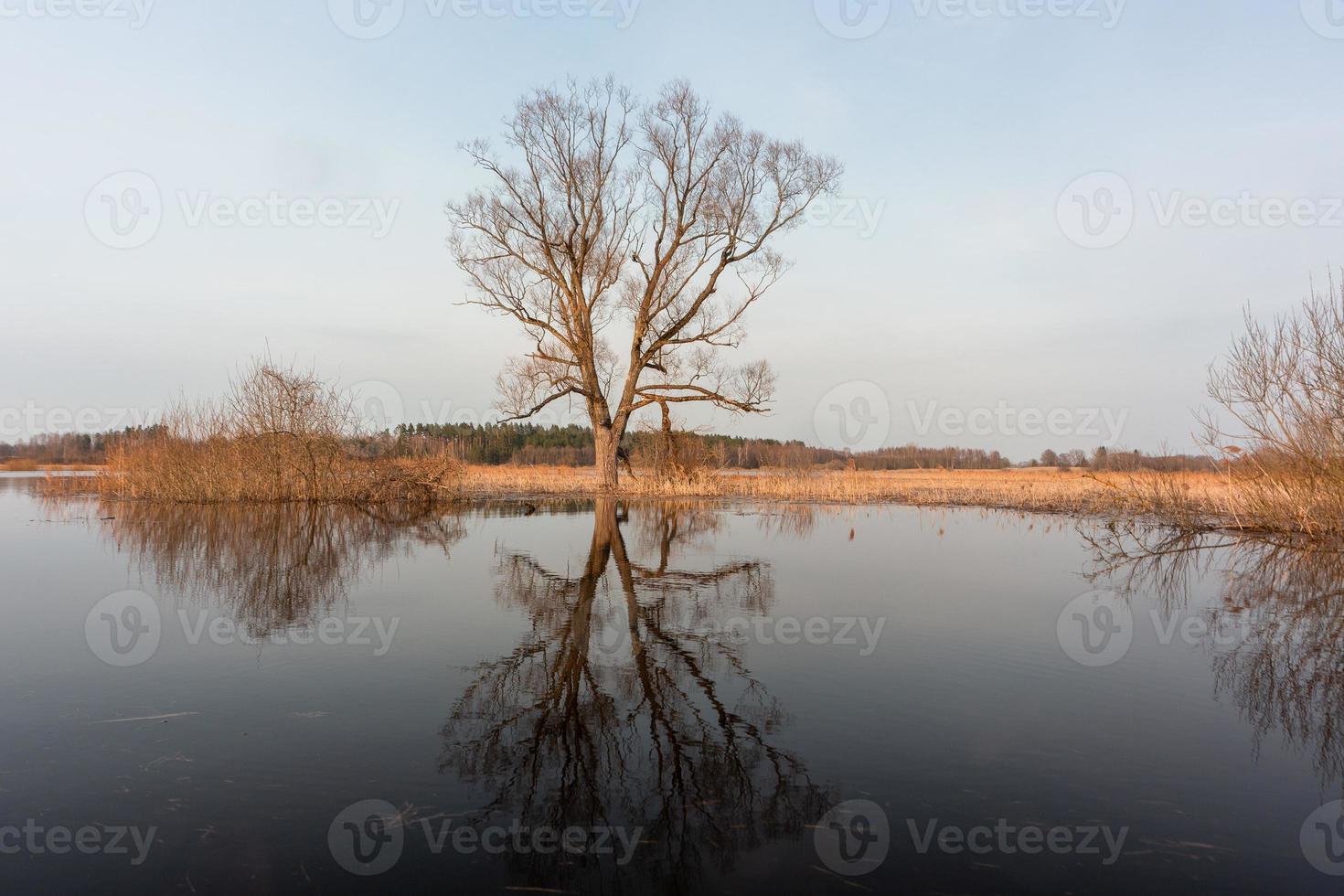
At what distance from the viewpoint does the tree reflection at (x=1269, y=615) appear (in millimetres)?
4746

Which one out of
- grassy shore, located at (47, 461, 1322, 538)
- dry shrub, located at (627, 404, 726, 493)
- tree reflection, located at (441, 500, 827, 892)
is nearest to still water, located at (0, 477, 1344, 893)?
tree reflection, located at (441, 500, 827, 892)

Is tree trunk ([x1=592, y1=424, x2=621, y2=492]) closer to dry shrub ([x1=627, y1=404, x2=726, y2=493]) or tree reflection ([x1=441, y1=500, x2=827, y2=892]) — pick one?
dry shrub ([x1=627, y1=404, x2=726, y2=493])

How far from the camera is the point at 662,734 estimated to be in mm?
4266

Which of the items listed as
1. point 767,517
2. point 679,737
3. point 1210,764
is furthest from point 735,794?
point 767,517

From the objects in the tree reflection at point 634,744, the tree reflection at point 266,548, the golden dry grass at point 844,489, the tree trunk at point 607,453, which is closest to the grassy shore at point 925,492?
the golden dry grass at point 844,489

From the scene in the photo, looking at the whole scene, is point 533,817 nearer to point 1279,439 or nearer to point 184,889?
point 184,889

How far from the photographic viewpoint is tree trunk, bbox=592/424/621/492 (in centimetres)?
2608

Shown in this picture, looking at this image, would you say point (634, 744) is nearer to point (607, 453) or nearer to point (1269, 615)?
point (1269, 615)

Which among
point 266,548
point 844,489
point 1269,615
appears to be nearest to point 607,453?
point 844,489

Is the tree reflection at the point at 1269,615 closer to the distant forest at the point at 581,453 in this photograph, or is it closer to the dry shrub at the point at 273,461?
the distant forest at the point at 581,453

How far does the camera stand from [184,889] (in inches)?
111

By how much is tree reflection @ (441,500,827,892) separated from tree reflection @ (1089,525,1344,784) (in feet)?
9.54

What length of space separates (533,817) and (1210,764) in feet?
11.5

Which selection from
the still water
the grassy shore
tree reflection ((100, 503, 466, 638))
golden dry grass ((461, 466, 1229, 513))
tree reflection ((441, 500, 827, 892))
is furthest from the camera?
golden dry grass ((461, 466, 1229, 513))
